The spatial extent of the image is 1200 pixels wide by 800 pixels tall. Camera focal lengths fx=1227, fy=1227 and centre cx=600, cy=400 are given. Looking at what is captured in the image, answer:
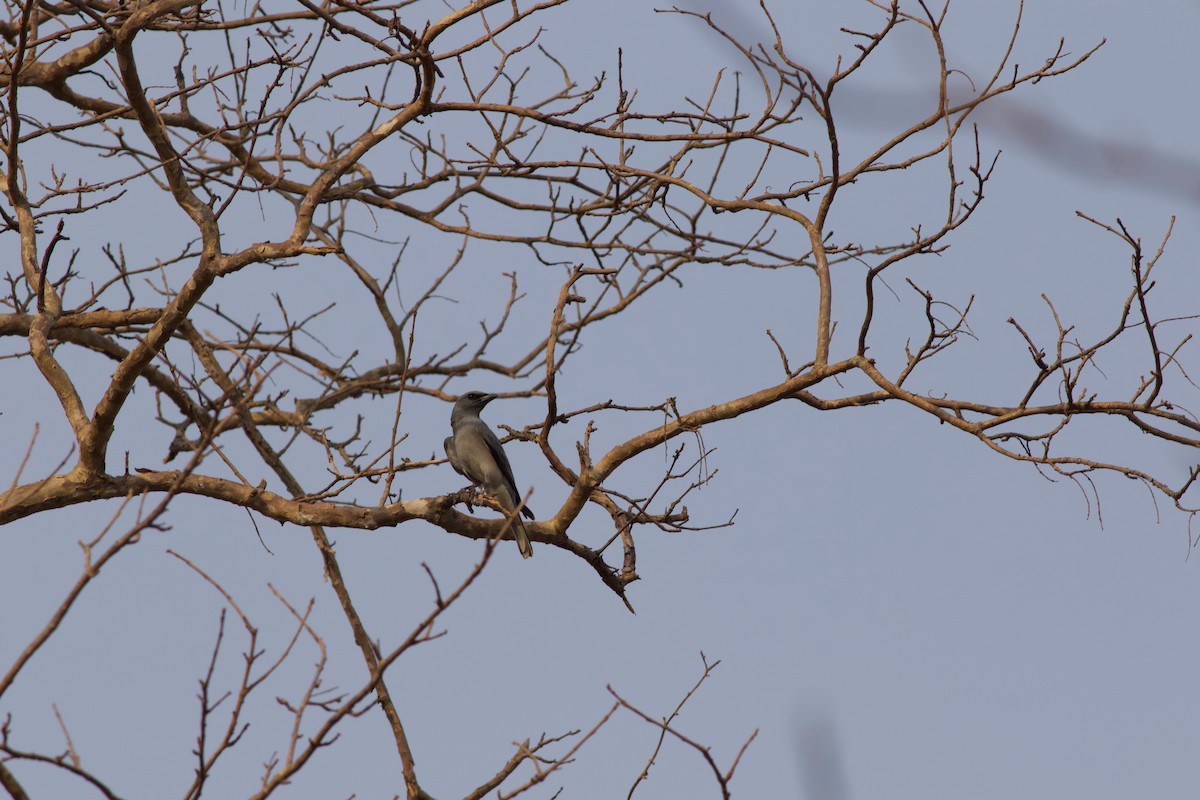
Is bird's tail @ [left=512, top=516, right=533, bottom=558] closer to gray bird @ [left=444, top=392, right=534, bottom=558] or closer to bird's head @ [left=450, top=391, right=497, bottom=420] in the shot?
gray bird @ [left=444, top=392, right=534, bottom=558]

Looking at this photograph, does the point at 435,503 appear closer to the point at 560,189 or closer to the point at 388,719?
the point at 388,719

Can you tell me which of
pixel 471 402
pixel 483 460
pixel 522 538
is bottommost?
pixel 522 538

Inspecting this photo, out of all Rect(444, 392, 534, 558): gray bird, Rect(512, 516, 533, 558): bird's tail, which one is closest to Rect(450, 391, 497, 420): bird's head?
Rect(444, 392, 534, 558): gray bird

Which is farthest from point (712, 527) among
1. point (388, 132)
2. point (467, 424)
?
point (467, 424)

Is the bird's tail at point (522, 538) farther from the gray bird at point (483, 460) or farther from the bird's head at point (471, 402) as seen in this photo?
the bird's head at point (471, 402)

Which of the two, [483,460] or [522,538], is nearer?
[522,538]

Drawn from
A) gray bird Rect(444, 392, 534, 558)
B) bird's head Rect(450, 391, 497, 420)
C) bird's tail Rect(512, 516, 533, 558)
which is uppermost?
bird's head Rect(450, 391, 497, 420)

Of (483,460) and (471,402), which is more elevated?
(471,402)

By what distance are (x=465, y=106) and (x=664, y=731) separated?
3329 mm

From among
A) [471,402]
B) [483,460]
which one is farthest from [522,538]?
[471,402]

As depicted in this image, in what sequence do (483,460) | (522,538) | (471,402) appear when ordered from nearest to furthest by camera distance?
(522,538) < (483,460) < (471,402)

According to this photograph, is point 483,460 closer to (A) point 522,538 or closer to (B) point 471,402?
(B) point 471,402

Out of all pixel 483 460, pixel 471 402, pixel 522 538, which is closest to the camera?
pixel 522 538

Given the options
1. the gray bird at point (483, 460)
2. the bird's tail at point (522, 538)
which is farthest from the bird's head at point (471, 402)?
the bird's tail at point (522, 538)
